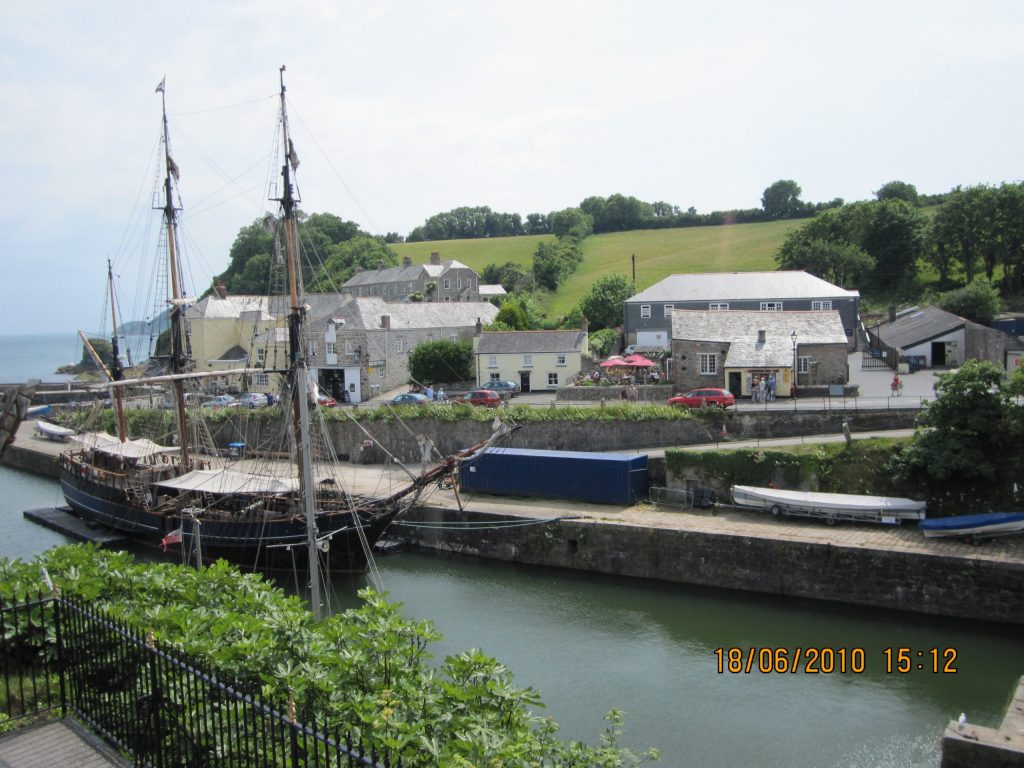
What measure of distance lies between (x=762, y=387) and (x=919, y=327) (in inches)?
630

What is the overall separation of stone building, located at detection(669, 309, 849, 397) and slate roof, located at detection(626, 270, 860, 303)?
1047cm

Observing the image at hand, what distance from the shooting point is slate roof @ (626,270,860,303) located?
47.2 meters

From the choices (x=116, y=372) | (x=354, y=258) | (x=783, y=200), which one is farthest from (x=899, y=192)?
(x=116, y=372)

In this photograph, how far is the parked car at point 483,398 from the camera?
122 ft

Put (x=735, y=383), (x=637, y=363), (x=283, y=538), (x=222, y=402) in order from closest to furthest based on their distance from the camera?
(x=283, y=538) → (x=735, y=383) → (x=637, y=363) → (x=222, y=402)

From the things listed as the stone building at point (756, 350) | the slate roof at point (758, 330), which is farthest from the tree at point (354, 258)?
the stone building at point (756, 350)

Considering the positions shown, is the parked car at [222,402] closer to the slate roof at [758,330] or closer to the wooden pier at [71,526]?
the wooden pier at [71,526]

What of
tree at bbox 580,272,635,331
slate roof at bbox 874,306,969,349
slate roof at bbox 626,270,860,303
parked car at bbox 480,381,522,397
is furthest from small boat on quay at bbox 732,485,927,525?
tree at bbox 580,272,635,331

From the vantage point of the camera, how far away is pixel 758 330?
119 ft

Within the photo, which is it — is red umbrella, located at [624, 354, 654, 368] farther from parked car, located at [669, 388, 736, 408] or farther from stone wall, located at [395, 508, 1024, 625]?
stone wall, located at [395, 508, 1024, 625]

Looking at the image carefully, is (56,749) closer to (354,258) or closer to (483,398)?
(483,398)

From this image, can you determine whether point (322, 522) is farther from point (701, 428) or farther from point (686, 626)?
point (701, 428)

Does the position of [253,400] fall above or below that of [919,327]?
below

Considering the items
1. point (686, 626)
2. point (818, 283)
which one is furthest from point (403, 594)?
point (818, 283)
